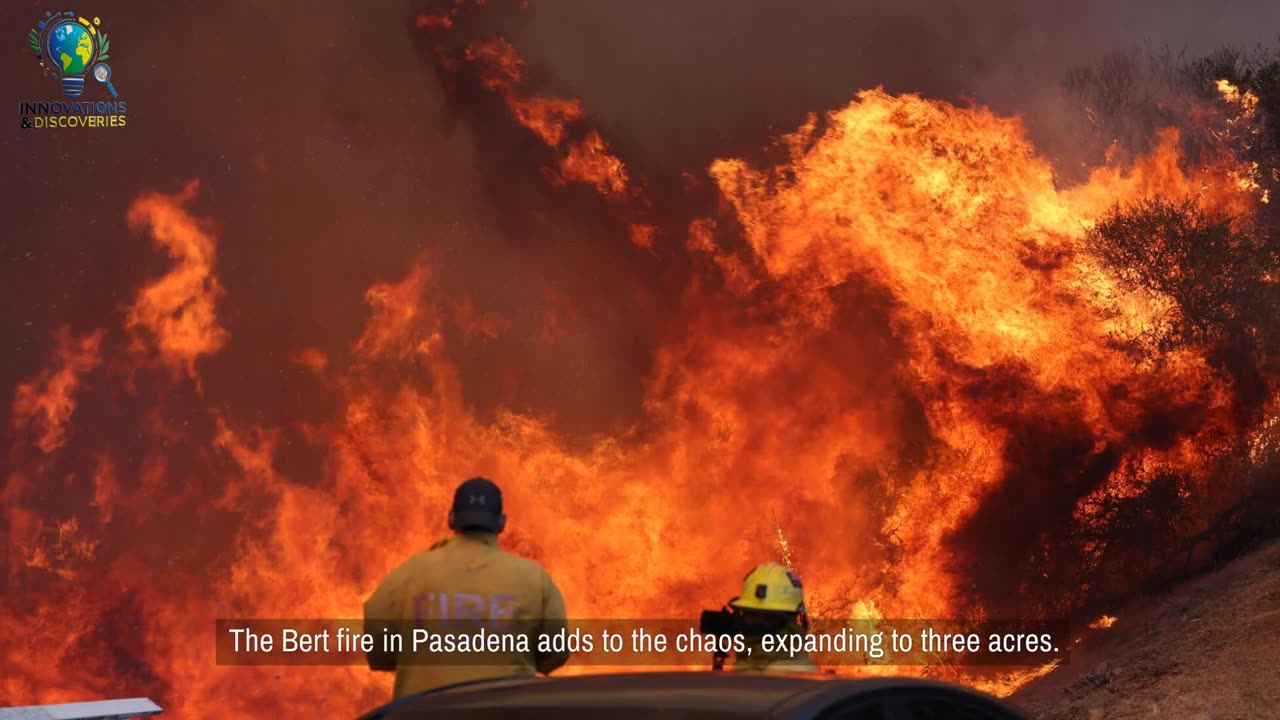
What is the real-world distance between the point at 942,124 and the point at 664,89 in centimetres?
511

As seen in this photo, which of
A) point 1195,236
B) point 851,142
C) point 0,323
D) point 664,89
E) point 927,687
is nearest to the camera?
point 927,687

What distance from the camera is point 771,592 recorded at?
22.8ft

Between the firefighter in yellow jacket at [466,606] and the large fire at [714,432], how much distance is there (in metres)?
15.9

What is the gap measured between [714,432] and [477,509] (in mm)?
17055

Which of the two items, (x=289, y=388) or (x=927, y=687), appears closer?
(x=927, y=687)

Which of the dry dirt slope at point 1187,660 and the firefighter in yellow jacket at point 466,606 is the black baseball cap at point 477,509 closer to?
the firefighter in yellow jacket at point 466,606

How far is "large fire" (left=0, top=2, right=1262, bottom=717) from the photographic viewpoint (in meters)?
21.3

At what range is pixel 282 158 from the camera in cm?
2539

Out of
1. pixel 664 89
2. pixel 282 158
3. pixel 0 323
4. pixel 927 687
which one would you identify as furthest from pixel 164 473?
pixel 927 687

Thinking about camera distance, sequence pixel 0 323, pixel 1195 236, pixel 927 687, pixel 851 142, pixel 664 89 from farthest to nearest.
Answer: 1. pixel 0 323
2. pixel 664 89
3. pixel 851 142
4. pixel 1195 236
5. pixel 927 687

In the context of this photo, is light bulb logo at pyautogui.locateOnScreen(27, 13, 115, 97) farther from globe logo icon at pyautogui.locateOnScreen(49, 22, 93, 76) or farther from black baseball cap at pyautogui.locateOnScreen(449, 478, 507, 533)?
black baseball cap at pyautogui.locateOnScreen(449, 478, 507, 533)

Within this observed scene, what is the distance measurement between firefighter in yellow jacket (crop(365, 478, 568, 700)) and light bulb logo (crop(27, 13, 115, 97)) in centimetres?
2292

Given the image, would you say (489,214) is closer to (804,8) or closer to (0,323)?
(804,8)

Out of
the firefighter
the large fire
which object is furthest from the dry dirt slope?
the firefighter
